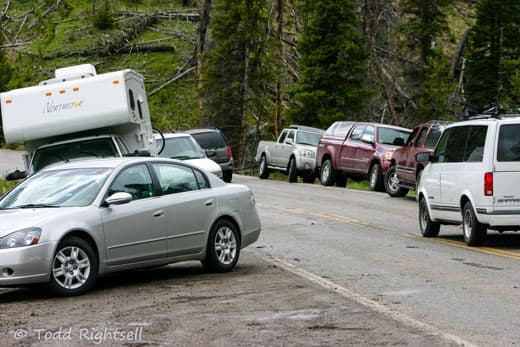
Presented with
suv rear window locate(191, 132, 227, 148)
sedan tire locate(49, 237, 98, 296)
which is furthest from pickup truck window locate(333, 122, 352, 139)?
sedan tire locate(49, 237, 98, 296)

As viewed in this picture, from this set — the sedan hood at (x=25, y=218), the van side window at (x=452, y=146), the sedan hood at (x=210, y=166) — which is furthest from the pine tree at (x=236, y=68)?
the sedan hood at (x=25, y=218)

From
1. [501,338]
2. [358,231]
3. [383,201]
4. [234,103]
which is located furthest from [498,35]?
[501,338]

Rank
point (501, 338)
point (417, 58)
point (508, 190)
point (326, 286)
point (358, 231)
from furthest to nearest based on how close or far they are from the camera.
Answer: point (417, 58) → point (358, 231) → point (508, 190) → point (326, 286) → point (501, 338)

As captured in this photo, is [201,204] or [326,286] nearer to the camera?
[326,286]

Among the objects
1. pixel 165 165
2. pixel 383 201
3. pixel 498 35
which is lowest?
pixel 383 201

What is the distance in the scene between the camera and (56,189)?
12227 millimetres

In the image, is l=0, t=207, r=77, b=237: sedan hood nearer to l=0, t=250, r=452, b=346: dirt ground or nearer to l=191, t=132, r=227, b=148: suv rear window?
l=0, t=250, r=452, b=346: dirt ground

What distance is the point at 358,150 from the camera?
3206 cm

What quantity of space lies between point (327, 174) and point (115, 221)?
75.0 ft

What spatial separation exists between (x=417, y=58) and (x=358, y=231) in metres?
49.0

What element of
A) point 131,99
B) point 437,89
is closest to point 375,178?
point 131,99

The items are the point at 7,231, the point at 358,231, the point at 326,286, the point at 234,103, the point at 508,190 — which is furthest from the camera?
the point at 234,103

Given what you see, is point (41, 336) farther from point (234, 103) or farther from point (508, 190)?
point (234, 103)

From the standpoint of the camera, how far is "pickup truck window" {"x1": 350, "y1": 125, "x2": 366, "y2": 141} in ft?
106
